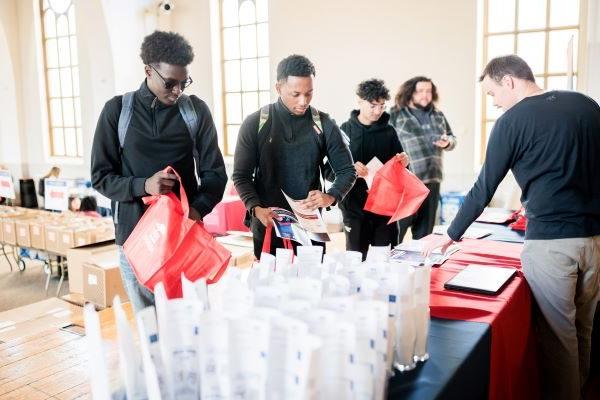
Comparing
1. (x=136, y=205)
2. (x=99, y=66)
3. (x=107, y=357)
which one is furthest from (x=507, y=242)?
(x=99, y=66)

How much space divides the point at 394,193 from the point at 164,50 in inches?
53.6

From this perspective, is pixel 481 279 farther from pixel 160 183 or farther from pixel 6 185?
pixel 6 185

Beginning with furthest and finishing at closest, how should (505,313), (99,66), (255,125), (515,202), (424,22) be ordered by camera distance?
1. (99,66)
2. (424,22)
3. (515,202)
4. (255,125)
5. (505,313)

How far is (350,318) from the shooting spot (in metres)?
0.88

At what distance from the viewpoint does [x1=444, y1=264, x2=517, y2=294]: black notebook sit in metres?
1.68

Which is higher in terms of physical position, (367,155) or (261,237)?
(367,155)

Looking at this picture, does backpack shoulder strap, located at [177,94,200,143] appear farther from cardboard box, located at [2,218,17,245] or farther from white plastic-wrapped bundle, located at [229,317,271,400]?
cardboard box, located at [2,218,17,245]

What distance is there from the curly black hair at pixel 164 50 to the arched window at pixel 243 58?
6083mm

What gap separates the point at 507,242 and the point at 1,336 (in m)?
2.79

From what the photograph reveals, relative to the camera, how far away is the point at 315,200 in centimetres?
207

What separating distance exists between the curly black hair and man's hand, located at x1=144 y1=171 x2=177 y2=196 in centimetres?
37

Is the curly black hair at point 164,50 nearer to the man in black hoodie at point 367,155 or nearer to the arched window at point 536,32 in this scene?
the man in black hoodie at point 367,155

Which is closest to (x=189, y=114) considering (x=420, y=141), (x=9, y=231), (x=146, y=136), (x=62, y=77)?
(x=146, y=136)

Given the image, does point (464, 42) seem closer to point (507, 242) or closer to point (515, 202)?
point (515, 202)
